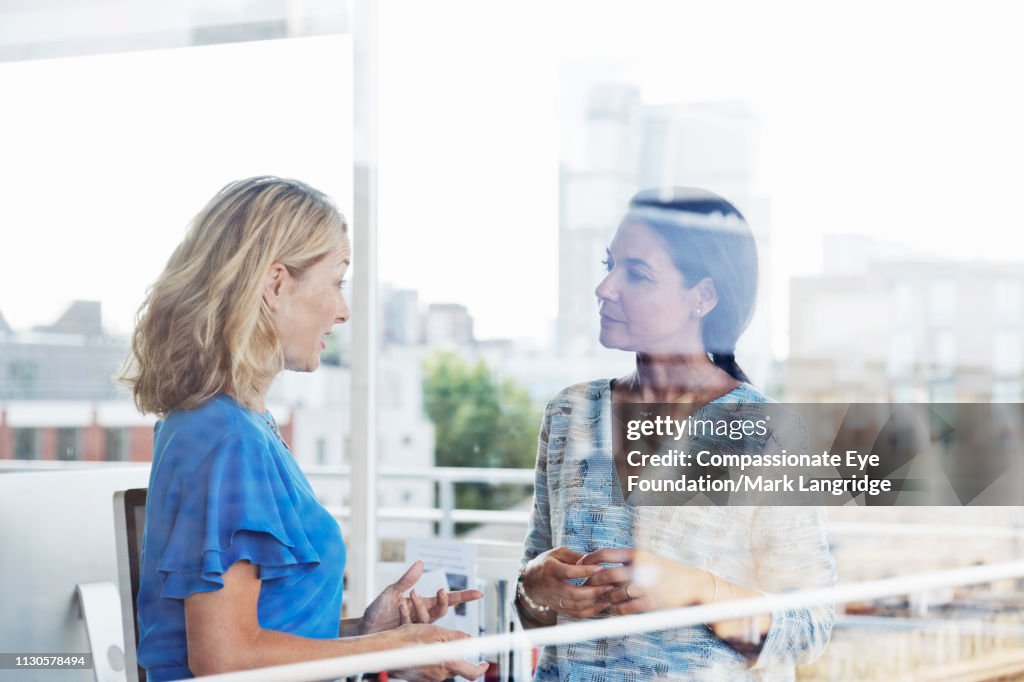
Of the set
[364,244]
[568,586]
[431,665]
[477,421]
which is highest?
[364,244]

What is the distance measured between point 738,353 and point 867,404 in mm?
224

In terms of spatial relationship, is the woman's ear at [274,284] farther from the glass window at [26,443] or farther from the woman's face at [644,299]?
the glass window at [26,443]

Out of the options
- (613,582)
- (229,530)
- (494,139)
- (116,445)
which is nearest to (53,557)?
(116,445)

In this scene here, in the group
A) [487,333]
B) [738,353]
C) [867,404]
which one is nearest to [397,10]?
[487,333]

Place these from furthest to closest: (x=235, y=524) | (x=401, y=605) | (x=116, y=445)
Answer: (x=116, y=445), (x=401, y=605), (x=235, y=524)

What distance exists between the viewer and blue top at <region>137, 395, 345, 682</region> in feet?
4.16

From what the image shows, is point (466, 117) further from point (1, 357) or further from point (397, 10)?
Answer: point (1, 357)

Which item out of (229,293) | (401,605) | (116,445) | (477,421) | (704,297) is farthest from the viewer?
(477,421)

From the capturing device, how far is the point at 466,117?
188 centimetres

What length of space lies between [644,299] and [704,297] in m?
0.10

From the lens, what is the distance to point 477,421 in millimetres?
1910

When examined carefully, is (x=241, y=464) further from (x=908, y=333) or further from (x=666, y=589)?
(x=908, y=333)

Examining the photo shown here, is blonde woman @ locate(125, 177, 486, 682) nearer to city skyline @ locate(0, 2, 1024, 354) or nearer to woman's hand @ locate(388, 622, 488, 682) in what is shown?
woman's hand @ locate(388, 622, 488, 682)

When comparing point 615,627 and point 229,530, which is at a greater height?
point 229,530
